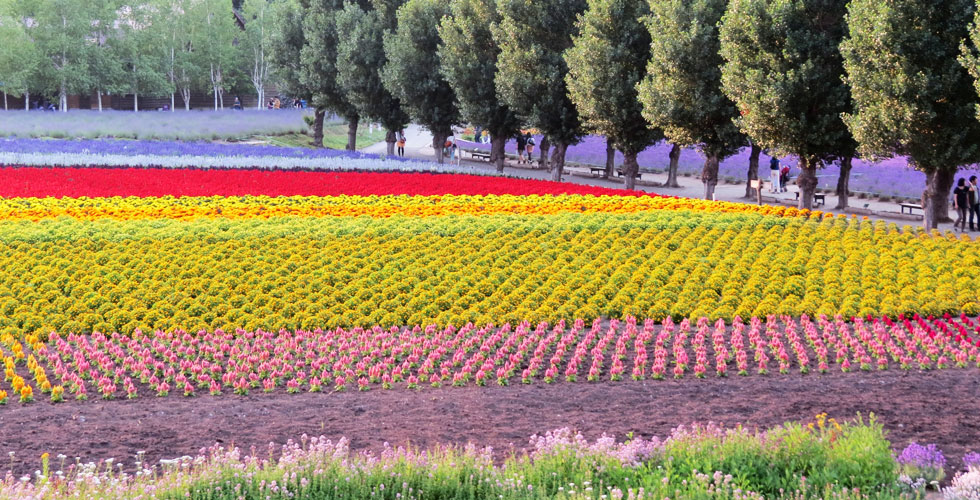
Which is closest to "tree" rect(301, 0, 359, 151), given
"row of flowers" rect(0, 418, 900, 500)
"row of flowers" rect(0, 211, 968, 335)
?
"row of flowers" rect(0, 211, 968, 335)

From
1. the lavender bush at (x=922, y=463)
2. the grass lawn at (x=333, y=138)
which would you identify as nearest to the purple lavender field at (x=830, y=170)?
the grass lawn at (x=333, y=138)

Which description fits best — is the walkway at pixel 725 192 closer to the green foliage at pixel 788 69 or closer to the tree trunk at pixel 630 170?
the tree trunk at pixel 630 170

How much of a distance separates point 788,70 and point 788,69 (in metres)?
0.45

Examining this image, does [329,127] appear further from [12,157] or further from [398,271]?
[398,271]

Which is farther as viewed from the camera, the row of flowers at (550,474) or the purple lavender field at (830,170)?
the purple lavender field at (830,170)

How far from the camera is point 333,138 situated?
65250 mm

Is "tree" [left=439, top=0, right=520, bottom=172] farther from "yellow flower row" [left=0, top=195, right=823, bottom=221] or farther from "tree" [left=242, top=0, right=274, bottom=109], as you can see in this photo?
"tree" [left=242, top=0, right=274, bottom=109]

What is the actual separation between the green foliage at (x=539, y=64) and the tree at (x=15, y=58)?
4045 cm

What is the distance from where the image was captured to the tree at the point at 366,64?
45.7m

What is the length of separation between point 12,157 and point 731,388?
2760cm

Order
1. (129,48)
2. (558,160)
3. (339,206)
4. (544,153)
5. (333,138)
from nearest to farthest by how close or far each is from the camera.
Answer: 1. (339,206)
2. (558,160)
3. (544,153)
4. (333,138)
5. (129,48)

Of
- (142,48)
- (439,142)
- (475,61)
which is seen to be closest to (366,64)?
(439,142)

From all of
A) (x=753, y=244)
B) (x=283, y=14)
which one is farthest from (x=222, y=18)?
(x=753, y=244)

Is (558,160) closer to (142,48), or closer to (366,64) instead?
(366,64)
